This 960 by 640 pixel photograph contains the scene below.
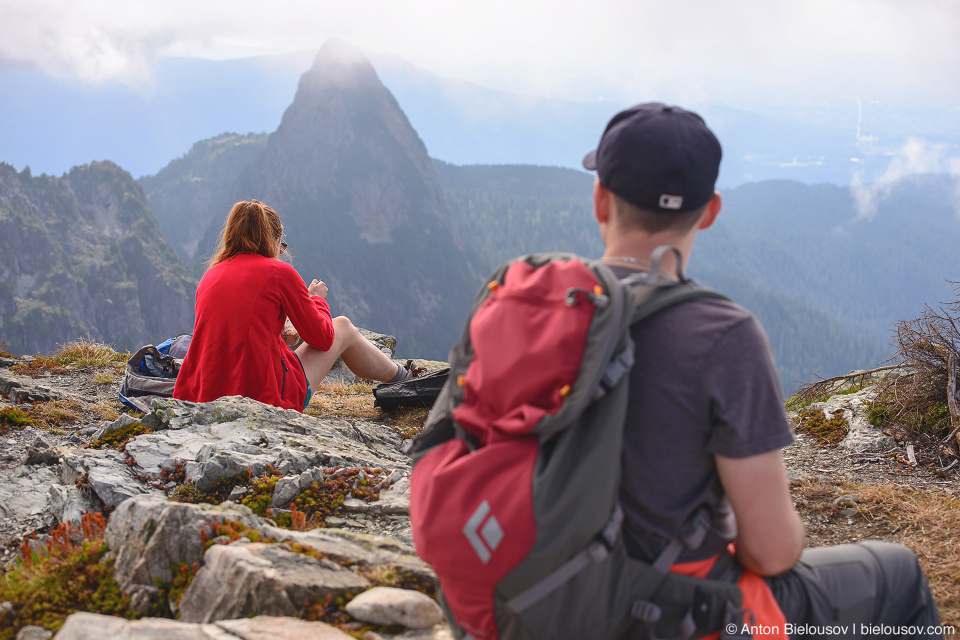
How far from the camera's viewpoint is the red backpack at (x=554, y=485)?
6.64 feet

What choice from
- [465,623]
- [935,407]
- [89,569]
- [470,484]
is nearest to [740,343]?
[470,484]

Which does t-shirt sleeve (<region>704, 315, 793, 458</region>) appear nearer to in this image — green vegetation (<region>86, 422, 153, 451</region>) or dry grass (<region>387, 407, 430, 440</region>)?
green vegetation (<region>86, 422, 153, 451</region>)

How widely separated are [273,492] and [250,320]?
2.01 m

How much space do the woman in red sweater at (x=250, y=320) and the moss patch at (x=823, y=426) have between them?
7.08 meters

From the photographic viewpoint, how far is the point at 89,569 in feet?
11.6

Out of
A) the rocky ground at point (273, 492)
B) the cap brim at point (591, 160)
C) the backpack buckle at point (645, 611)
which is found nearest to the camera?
the backpack buckle at point (645, 611)

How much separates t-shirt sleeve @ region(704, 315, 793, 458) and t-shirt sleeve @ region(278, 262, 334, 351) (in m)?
5.05

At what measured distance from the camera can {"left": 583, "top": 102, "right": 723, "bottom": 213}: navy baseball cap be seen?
7.55 feet

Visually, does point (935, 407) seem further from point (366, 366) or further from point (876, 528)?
point (366, 366)

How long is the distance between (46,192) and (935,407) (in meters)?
222

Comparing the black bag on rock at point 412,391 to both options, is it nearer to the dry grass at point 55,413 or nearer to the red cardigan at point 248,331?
the red cardigan at point 248,331

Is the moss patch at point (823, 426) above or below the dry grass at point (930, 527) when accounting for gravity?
below

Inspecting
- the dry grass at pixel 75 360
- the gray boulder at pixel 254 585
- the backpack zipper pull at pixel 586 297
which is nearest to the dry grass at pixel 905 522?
the backpack zipper pull at pixel 586 297

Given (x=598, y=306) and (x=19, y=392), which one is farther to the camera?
(x=19, y=392)
